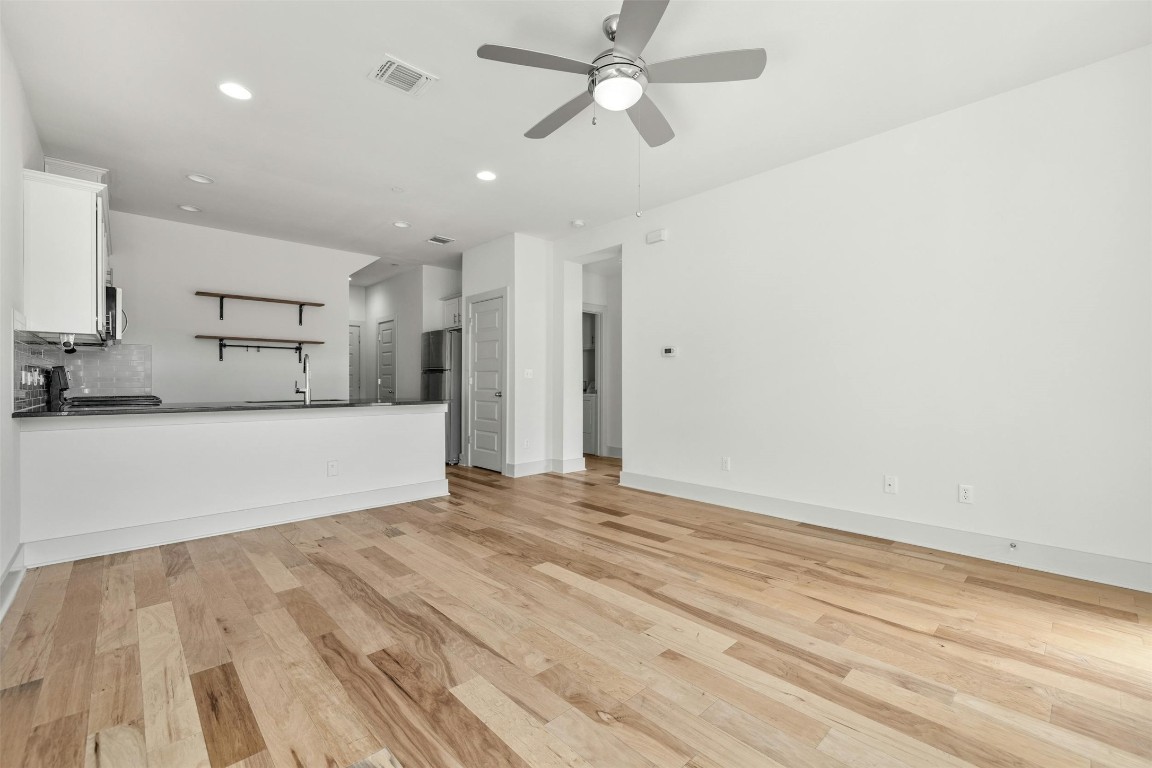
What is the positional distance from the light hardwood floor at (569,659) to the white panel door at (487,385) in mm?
2911

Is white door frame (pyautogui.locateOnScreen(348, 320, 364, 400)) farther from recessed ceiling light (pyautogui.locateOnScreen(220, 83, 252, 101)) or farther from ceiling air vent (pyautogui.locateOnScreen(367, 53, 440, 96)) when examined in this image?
ceiling air vent (pyautogui.locateOnScreen(367, 53, 440, 96))

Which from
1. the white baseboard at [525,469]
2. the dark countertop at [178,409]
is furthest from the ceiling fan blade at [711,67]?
the white baseboard at [525,469]

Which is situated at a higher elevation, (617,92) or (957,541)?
(617,92)

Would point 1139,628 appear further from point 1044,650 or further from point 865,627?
point 865,627

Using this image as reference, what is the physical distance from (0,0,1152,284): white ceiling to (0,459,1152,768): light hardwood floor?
2788 mm

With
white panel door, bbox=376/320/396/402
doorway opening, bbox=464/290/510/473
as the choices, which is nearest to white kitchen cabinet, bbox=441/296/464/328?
doorway opening, bbox=464/290/510/473

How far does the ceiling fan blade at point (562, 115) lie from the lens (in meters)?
2.55

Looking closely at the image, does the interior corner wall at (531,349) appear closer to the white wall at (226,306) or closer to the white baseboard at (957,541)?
the white baseboard at (957,541)

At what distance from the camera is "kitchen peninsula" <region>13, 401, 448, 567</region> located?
3.03m

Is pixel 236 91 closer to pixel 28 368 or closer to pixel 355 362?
pixel 28 368

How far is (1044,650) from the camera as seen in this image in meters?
2.04

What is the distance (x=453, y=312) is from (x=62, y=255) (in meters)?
4.49

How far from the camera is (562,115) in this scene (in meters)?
2.68

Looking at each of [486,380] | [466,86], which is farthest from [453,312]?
[466,86]
